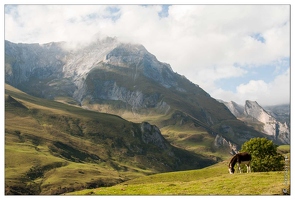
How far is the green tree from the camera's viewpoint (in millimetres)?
72812

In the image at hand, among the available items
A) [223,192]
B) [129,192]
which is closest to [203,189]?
[223,192]

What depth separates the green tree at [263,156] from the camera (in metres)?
72.8

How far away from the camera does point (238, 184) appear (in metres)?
43.3

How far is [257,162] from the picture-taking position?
7338 cm

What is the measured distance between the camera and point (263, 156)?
75312 mm
